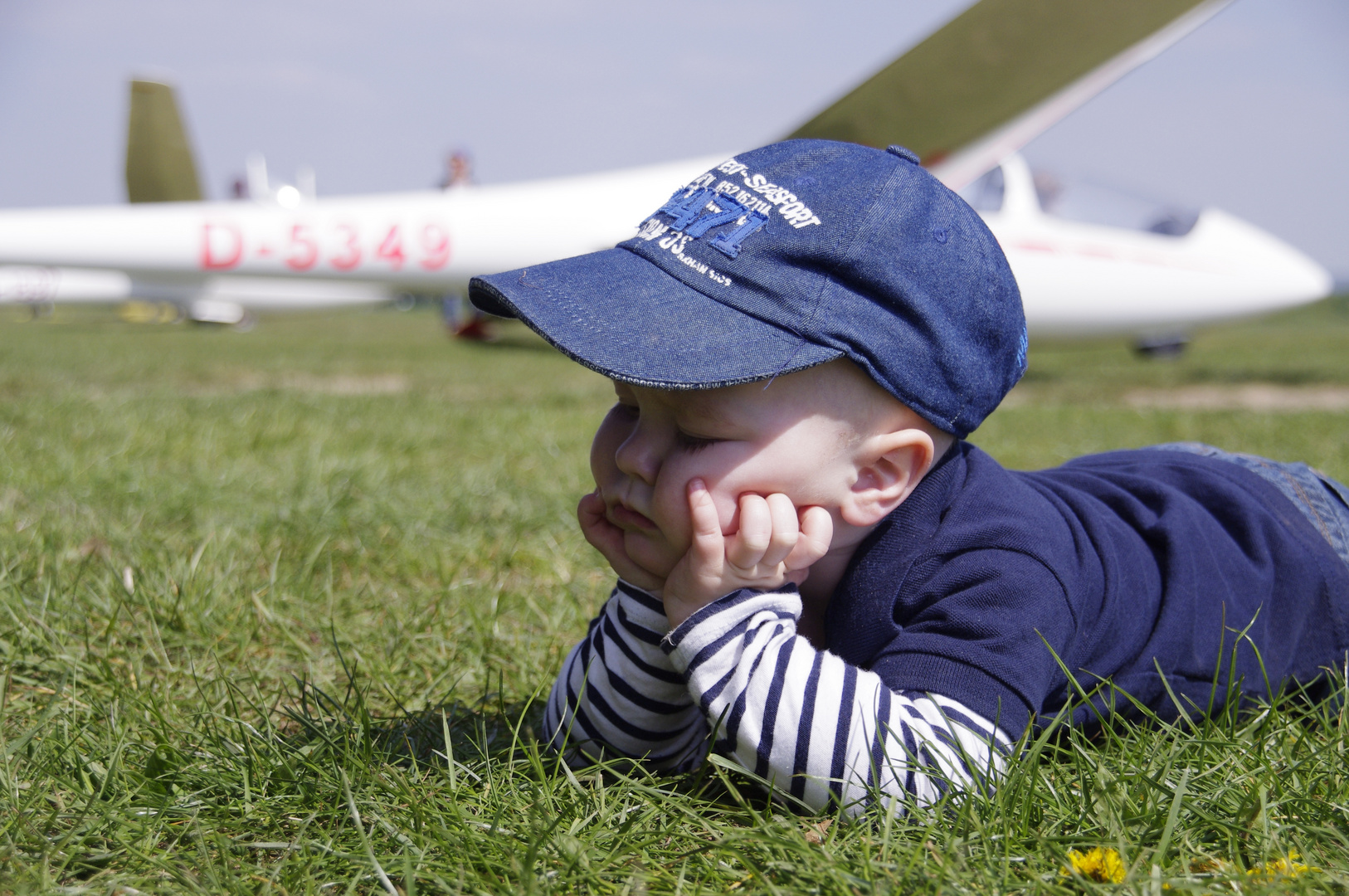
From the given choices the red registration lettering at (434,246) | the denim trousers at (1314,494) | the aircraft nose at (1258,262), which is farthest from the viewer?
the aircraft nose at (1258,262)

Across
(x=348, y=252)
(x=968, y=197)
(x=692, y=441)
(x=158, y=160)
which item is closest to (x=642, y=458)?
(x=692, y=441)

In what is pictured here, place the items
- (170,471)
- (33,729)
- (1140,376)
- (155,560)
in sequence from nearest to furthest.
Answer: (33,729) < (155,560) < (170,471) < (1140,376)

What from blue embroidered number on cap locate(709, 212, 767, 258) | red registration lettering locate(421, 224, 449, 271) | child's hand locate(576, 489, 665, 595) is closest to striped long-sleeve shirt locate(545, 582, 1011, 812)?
child's hand locate(576, 489, 665, 595)

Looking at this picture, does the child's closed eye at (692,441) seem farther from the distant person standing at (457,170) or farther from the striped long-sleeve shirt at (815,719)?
the distant person standing at (457,170)

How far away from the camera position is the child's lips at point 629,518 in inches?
46.9

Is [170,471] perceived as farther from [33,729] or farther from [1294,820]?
[1294,820]

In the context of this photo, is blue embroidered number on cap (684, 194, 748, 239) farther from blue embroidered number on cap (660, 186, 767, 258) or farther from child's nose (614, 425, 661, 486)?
child's nose (614, 425, 661, 486)

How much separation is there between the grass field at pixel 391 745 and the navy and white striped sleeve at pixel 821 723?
0.15 ft

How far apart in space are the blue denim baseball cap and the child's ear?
36mm

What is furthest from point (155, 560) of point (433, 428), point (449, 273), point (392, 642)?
point (449, 273)

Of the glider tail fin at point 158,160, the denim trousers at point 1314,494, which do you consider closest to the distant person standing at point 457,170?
the glider tail fin at point 158,160

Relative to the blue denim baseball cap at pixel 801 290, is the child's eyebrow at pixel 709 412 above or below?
below

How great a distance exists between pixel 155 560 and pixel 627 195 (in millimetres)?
5490

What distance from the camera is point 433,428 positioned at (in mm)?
4512
